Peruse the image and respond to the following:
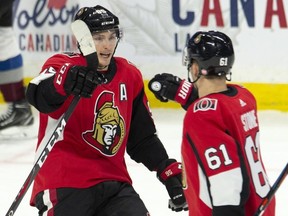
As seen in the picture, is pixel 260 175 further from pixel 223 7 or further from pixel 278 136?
pixel 223 7

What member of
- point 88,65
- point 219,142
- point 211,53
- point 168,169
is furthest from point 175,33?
point 219,142

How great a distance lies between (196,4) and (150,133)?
86.3 inches

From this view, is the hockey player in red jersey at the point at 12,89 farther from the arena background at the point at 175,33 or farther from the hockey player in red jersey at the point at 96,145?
the hockey player in red jersey at the point at 96,145

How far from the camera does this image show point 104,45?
2.58 meters

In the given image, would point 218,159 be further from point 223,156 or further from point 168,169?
point 168,169

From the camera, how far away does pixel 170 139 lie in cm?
458

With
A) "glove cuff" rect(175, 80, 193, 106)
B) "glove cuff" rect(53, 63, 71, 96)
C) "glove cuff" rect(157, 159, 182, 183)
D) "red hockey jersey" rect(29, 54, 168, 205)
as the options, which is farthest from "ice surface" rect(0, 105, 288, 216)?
"glove cuff" rect(53, 63, 71, 96)

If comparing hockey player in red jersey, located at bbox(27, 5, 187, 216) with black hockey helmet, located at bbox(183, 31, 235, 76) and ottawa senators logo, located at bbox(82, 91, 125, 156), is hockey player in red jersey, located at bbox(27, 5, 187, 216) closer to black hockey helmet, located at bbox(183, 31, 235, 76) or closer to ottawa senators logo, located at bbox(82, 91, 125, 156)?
ottawa senators logo, located at bbox(82, 91, 125, 156)

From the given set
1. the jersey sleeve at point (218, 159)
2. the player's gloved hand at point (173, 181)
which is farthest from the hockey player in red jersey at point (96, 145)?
the jersey sleeve at point (218, 159)

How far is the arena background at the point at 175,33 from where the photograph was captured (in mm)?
4754

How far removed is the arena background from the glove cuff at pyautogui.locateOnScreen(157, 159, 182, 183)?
2134 millimetres

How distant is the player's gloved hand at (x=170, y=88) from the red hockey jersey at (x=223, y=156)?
16.2 inches

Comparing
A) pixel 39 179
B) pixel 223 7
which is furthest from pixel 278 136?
pixel 39 179

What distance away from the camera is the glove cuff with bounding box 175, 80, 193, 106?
2.53m
